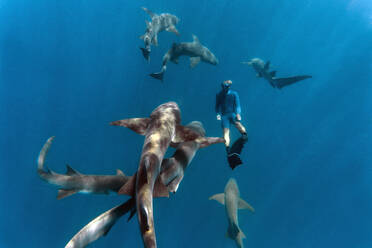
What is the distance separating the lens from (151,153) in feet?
13.3

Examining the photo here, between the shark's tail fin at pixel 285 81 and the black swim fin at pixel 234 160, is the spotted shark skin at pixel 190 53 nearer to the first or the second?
the shark's tail fin at pixel 285 81

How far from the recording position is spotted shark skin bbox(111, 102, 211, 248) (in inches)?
116

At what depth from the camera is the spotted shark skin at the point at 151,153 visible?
9.63 feet

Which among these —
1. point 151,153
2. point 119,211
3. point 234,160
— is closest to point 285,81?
point 234,160

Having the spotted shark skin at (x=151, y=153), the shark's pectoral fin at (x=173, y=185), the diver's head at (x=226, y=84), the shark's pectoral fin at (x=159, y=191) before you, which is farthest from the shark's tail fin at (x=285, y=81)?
the shark's pectoral fin at (x=159, y=191)

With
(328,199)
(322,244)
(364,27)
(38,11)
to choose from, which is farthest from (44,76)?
(364,27)

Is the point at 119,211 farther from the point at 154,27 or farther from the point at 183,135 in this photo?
the point at 154,27

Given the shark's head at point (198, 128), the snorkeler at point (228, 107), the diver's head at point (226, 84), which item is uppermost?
the diver's head at point (226, 84)

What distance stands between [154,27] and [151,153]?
10.7 metres

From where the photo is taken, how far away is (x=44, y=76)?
80.5 ft

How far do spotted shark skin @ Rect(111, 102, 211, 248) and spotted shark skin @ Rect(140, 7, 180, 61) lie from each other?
Result: 17.9ft

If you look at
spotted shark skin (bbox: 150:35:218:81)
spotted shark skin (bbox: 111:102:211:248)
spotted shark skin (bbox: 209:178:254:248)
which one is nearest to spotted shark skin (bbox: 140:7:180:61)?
spotted shark skin (bbox: 150:35:218:81)

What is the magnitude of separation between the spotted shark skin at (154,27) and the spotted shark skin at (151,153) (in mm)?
5450

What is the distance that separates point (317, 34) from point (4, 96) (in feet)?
169
